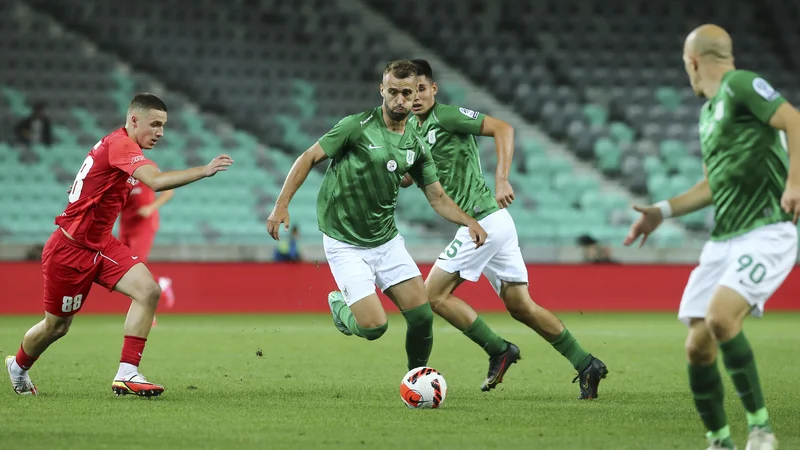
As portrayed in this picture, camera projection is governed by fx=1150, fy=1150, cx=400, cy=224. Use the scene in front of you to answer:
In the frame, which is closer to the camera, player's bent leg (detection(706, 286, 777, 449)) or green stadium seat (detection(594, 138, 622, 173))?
player's bent leg (detection(706, 286, 777, 449))

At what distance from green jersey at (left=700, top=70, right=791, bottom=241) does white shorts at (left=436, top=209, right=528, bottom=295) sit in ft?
10.2

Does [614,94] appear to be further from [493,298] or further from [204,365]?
[204,365]

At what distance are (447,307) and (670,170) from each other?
55.4 feet

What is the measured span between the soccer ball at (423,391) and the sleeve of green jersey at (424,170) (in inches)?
55.2

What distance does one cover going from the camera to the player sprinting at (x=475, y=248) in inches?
336

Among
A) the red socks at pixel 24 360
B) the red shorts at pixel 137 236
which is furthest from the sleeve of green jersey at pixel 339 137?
the red shorts at pixel 137 236

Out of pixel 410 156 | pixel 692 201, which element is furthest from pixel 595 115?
pixel 692 201

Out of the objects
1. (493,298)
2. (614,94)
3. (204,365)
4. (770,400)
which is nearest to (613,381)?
(770,400)

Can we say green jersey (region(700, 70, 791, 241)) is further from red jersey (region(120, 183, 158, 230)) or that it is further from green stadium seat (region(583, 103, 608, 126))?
green stadium seat (region(583, 103, 608, 126))

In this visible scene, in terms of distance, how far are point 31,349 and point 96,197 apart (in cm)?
117

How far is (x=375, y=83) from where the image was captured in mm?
25391

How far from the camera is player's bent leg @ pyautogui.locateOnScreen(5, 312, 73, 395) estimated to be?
802 cm

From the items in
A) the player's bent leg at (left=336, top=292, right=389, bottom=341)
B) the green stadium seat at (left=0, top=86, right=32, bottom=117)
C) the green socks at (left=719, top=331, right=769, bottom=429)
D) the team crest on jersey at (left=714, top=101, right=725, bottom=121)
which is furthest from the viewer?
the green stadium seat at (left=0, top=86, right=32, bottom=117)

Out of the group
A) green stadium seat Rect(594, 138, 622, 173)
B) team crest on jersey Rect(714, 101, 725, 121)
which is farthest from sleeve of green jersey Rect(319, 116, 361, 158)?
green stadium seat Rect(594, 138, 622, 173)
